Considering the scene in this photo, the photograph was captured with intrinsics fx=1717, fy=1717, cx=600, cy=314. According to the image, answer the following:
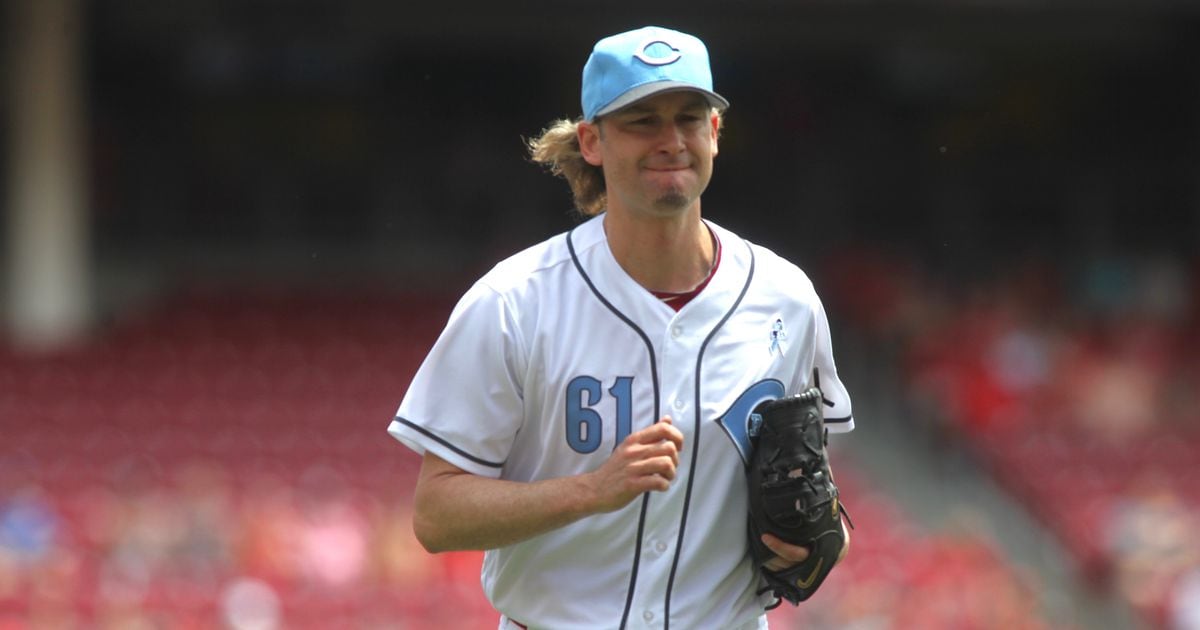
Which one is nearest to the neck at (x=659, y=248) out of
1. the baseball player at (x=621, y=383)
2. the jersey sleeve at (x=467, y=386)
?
the baseball player at (x=621, y=383)

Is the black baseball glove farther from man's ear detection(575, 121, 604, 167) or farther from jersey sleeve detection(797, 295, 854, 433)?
man's ear detection(575, 121, 604, 167)

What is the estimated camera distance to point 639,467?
2441mm

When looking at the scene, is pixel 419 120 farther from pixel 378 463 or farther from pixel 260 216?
pixel 378 463

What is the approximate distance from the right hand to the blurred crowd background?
513 centimetres

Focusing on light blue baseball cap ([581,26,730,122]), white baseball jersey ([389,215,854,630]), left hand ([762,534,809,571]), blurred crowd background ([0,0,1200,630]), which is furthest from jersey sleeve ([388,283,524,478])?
blurred crowd background ([0,0,1200,630])

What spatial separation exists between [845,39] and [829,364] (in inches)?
455

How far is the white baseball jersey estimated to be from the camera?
265 centimetres

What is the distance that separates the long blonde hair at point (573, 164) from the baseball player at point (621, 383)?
0.34ft

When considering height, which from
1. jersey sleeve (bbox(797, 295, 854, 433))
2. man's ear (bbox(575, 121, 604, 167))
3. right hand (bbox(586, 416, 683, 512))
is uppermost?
man's ear (bbox(575, 121, 604, 167))

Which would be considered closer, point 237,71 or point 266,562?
point 266,562

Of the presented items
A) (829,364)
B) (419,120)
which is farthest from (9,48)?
(829,364)

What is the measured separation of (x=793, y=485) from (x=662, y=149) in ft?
1.80

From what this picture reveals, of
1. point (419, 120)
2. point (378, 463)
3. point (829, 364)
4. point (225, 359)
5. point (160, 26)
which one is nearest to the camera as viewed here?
point (829, 364)

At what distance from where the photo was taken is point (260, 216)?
1395 centimetres
